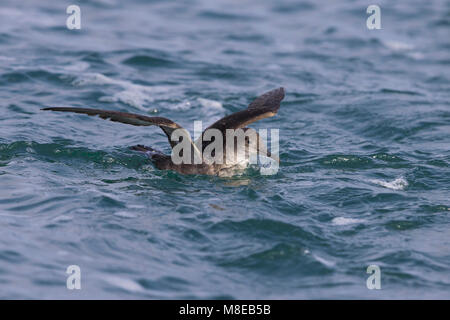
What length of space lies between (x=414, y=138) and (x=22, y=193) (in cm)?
672

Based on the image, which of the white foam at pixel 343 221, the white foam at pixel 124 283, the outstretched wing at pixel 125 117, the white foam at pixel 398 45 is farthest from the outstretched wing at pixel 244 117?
the white foam at pixel 398 45

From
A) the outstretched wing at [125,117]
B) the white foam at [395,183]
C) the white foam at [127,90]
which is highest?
the white foam at [127,90]

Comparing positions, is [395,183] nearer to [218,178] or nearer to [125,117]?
[218,178]

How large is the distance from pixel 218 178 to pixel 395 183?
2457mm

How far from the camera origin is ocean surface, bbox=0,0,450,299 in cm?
677

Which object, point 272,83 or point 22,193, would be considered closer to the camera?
point 22,193

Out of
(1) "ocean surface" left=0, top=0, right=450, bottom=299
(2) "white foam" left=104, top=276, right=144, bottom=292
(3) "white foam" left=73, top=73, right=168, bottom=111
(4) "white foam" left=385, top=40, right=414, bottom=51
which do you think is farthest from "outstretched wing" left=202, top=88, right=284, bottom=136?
(4) "white foam" left=385, top=40, right=414, bottom=51

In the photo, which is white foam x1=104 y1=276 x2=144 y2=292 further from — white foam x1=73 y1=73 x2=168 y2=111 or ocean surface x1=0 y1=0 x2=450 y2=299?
white foam x1=73 y1=73 x2=168 y2=111

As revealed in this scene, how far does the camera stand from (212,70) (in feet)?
51.8

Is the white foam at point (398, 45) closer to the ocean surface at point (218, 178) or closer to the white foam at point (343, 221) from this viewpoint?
the ocean surface at point (218, 178)

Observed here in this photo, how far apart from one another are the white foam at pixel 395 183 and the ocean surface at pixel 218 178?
0.04 metres

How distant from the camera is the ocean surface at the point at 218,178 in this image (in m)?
6.77
